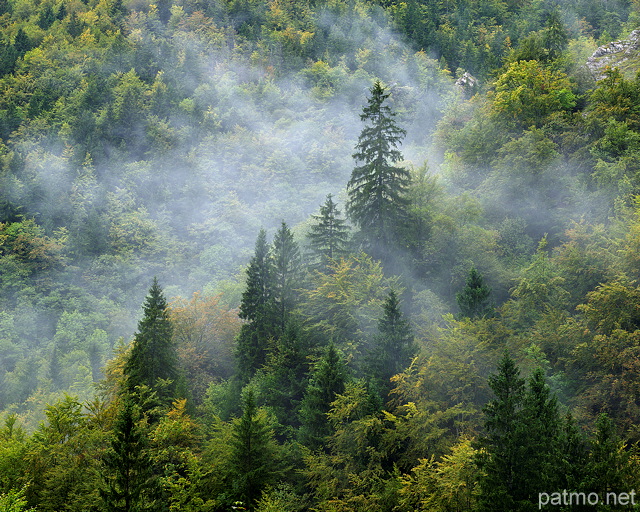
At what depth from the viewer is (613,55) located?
5325 centimetres

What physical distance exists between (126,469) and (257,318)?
19.1 metres

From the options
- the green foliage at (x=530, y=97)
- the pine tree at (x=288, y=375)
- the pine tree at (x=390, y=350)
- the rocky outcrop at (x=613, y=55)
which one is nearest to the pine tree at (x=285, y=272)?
the pine tree at (x=288, y=375)

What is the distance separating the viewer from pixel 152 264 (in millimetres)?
78312

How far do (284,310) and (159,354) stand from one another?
10.2m

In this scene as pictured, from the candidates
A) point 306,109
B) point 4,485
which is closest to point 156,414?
point 4,485

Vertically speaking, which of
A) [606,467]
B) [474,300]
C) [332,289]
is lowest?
[606,467]

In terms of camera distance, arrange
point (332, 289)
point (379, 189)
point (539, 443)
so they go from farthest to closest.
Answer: point (379, 189)
point (332, 289)
point (539, 443)

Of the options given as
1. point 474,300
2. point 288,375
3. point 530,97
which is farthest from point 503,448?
point 530,97

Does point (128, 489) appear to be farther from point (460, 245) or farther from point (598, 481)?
point (460, 245)

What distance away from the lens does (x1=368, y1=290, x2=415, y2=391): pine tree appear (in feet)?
96.4

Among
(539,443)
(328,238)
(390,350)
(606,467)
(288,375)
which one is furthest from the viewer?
(328,238)

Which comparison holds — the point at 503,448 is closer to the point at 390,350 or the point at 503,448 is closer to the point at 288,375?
the point at 390,350

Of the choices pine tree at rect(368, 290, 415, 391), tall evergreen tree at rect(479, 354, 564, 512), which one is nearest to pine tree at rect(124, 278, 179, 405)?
pine tree at rect(368, 290, 415, 391)

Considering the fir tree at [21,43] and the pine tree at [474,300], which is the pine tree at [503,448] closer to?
the pine tree at [474,300]
